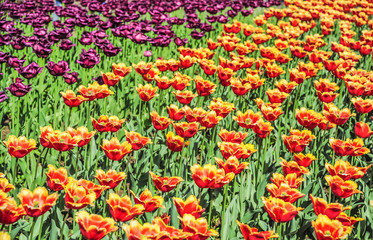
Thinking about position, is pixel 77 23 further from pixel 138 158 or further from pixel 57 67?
pixel 138 158

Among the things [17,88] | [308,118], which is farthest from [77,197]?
[308,118]

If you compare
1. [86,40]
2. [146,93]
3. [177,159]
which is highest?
[146,93]

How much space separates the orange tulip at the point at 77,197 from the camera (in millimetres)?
2102

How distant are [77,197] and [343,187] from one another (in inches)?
60.2

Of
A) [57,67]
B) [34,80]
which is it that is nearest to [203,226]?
[57,67]

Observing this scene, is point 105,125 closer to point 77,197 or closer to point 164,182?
point 164,182

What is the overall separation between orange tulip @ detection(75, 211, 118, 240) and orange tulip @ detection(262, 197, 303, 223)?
32.6 inches

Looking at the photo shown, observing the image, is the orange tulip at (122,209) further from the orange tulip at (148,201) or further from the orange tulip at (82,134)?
the orange tulip at (82,134)

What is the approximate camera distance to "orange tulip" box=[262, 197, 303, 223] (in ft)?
7.16

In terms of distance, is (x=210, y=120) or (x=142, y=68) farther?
(x=142, y=68)

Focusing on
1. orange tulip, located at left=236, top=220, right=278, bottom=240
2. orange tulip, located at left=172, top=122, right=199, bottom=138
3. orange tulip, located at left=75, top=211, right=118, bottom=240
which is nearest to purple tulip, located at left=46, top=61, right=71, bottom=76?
orange tulip, located at left=172, top=122, right=199, bottom=138

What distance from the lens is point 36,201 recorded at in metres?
2.09

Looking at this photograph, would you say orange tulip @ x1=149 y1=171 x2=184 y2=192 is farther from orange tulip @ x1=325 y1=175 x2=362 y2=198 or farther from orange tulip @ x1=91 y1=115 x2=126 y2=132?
orange tulip @ x1=325 y1=175 x2=362 y2=198

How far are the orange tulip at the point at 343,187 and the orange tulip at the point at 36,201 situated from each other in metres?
1.62
